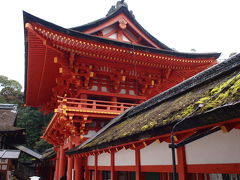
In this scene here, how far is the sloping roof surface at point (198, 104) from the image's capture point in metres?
2.48

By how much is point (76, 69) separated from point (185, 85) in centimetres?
592

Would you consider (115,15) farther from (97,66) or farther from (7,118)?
(7,118)

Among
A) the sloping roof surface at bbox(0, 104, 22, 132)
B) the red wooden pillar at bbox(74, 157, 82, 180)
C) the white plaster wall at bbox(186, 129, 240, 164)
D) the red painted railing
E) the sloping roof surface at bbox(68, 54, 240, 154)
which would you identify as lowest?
the red wooden pillar at bbox(74, 157, 82, 180)

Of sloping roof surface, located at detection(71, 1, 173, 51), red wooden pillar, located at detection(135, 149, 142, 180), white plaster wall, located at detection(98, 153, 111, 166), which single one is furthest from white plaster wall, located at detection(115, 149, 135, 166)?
sloping roof surface, located at detection(71, 1, 173, 51)

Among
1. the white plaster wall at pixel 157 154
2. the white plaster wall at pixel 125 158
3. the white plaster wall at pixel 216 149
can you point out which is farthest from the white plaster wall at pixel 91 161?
the white plaster wall at pixel 216 149

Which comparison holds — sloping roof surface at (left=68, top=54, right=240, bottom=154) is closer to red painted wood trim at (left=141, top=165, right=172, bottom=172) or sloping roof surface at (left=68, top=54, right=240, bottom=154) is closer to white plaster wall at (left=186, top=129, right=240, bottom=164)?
white plaster wall at (left=186, top=129, right=240, bottom=164)

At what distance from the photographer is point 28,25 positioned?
7941 mm

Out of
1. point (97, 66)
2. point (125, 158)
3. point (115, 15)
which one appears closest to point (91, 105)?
point (97, 66)

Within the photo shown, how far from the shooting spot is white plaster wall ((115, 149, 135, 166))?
5938 millimetres

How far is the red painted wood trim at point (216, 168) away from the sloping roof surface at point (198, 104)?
944 millimetres

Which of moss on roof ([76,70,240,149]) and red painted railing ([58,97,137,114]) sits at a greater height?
red painted railing ([58,97,137,114])

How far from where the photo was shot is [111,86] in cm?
1146

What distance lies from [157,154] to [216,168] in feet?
5.54

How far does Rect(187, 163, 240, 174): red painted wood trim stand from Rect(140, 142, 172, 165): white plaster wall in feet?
2.15
